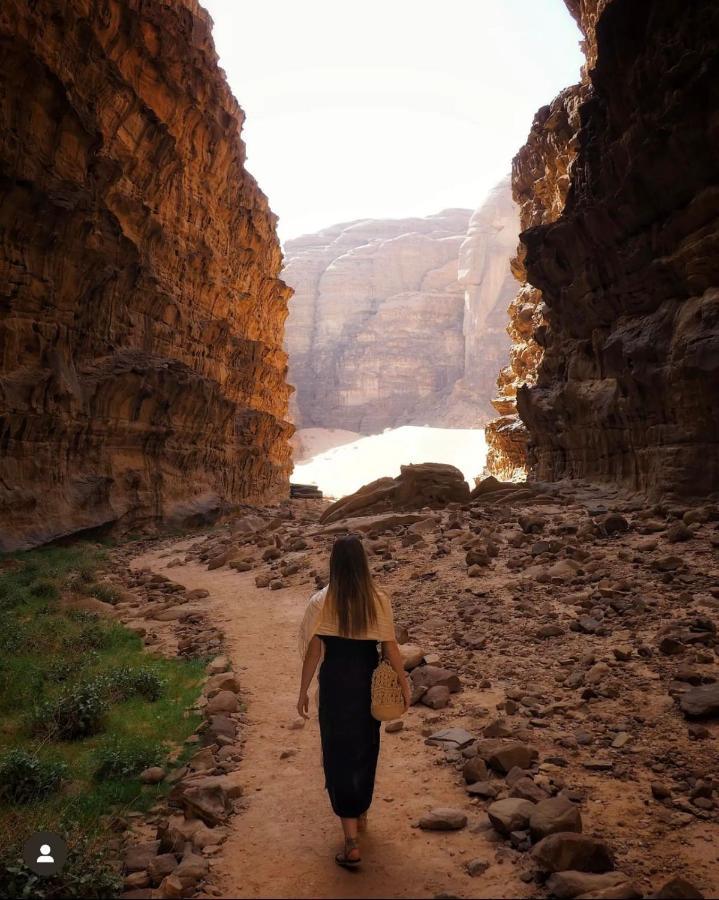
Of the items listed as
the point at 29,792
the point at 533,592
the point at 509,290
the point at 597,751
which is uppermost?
the point at 509,290

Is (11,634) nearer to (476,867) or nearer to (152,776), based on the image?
(152,776)

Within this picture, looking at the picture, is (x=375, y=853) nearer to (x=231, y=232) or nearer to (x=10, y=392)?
(x=10, y=392)

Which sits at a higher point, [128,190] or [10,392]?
[128,190]

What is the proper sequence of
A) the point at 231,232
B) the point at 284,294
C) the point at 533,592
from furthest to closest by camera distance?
1. the point at 284,294
2. the point at 231,232
3. the point at 533,592

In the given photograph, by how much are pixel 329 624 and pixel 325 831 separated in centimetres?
146

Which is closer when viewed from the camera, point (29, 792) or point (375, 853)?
point (375, 853)

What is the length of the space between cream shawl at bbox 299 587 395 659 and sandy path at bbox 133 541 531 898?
1.22m

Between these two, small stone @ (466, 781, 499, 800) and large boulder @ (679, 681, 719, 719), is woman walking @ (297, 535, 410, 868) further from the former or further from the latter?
large boulder @ (679, 681, 719, 719)

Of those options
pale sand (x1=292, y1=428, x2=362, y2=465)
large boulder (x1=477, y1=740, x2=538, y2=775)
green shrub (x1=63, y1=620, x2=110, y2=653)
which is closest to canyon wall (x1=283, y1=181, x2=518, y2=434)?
pale sand (x1=292, y1=428, x2=362, y2=465)

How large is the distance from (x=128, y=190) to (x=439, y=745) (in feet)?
82.0

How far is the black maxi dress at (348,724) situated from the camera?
3.73 m

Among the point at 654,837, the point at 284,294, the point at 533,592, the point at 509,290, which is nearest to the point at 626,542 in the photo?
the point at 533,592

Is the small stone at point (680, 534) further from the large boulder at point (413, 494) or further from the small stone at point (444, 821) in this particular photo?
the large boulder at point (413, 494)

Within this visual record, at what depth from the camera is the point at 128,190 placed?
24375 millimetres
